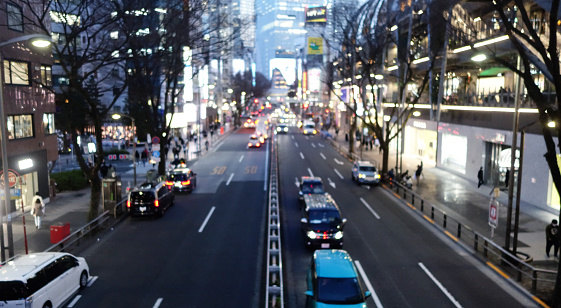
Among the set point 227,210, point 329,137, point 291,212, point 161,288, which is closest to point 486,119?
point 291,212

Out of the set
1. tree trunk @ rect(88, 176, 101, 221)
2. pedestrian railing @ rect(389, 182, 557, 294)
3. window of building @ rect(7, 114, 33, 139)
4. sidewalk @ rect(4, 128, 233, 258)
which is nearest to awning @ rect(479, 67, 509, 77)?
pedestrian railing @ rect(389, 182, 557, 294)

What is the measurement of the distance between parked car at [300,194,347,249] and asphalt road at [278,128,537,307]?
62cm

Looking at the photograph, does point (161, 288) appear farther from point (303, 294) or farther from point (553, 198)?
point (553, 198)

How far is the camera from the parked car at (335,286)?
1180cm

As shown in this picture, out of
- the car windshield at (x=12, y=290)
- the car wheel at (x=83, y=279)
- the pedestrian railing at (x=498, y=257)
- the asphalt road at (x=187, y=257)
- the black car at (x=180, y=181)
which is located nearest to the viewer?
the car windshield at (x=12, y=290)

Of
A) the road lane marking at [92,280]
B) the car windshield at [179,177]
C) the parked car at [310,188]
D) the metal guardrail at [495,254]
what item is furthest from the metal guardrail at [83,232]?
the metal guardrail at [495,254]

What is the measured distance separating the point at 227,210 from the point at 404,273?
12.6 meters

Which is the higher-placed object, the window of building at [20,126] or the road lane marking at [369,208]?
the window of building at [20,126]

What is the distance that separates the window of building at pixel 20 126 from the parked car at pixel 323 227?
1666 cm

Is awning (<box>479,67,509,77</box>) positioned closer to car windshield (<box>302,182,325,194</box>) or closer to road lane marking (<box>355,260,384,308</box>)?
car windshield (<box>302,182,325,194</box>)

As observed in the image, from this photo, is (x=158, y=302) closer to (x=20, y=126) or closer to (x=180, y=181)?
(x=20, y=126)

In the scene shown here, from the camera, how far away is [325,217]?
18922 millimetres

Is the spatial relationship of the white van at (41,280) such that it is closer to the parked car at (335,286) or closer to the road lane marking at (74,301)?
the road lane marking at (74,301)

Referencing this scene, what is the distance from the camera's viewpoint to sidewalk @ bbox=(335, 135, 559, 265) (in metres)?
19.6
